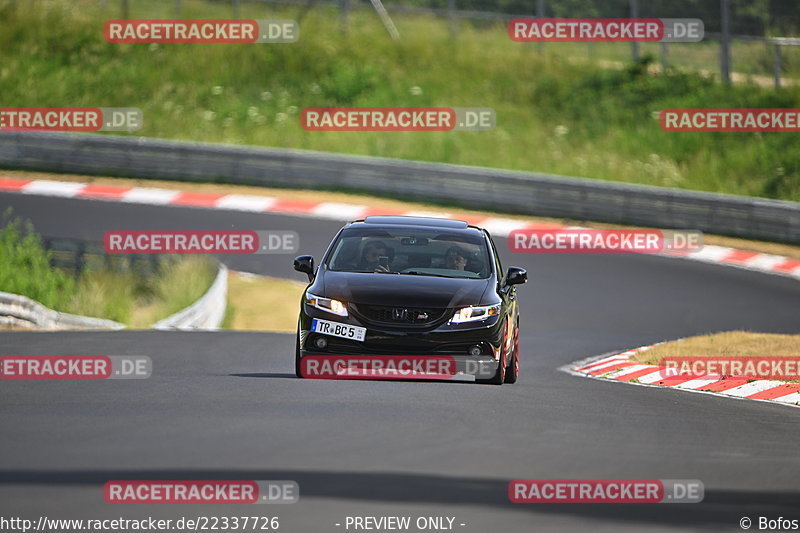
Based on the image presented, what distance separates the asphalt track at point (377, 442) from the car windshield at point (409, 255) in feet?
3.51

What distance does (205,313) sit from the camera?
1798 centimetres

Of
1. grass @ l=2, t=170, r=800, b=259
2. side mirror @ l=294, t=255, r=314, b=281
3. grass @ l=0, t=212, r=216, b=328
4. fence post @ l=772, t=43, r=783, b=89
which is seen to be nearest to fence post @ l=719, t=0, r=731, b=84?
fence post @ l=772, t=43, r=783, b=89

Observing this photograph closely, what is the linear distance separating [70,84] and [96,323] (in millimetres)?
18421

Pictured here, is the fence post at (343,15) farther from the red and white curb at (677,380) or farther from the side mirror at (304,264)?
the side mirror at (304,264)

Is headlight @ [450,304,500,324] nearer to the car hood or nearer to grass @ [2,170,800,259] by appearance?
the car hood

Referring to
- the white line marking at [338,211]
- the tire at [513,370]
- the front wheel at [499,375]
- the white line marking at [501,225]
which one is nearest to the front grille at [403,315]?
the front wheel at [499,375]

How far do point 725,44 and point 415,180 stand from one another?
9641 millimetres

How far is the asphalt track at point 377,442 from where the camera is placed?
6.38 m

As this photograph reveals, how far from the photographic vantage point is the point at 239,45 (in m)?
35.5

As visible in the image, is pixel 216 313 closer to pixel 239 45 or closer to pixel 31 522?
pixel 31 522

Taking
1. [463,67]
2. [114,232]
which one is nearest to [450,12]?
[463,67]

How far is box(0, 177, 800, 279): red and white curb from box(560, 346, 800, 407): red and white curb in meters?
8.58

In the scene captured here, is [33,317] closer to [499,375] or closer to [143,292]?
[143,292]

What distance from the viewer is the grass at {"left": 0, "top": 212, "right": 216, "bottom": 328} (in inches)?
714
